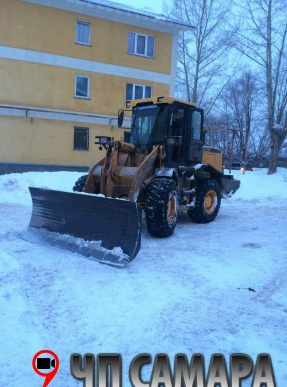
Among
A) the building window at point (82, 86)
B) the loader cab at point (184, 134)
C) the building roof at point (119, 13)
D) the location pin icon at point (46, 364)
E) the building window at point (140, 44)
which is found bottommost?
the location pin icon at point (46, 364)

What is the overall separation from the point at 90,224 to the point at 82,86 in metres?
14.1

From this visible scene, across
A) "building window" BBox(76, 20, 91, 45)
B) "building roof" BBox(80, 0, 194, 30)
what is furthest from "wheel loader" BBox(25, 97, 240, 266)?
"building roof" BBox(80, 0, 194, 30)

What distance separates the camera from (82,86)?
1922 centimetres

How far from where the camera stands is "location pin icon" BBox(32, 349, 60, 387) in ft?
9.97

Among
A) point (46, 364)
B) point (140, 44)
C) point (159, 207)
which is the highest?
point (140, 44)

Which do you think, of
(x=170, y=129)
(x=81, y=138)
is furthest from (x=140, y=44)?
(x=170, y=129)

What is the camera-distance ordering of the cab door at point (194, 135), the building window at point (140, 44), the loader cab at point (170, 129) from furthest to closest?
the building window at point (140, 44) < the cab door at point (194, 135) < the loader cab at point (170, 129)

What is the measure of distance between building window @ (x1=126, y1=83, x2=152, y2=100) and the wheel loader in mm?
10627

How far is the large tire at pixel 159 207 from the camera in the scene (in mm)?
7406

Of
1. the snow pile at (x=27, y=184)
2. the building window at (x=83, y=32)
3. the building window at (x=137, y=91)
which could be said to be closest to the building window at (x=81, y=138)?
the building window at (x=137, y=91)

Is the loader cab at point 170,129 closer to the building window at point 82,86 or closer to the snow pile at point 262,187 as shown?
the snow pile at point 262,187

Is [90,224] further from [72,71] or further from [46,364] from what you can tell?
[72,71]

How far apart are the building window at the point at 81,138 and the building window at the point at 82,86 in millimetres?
1623

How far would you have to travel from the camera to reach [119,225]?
6152 millimetres
